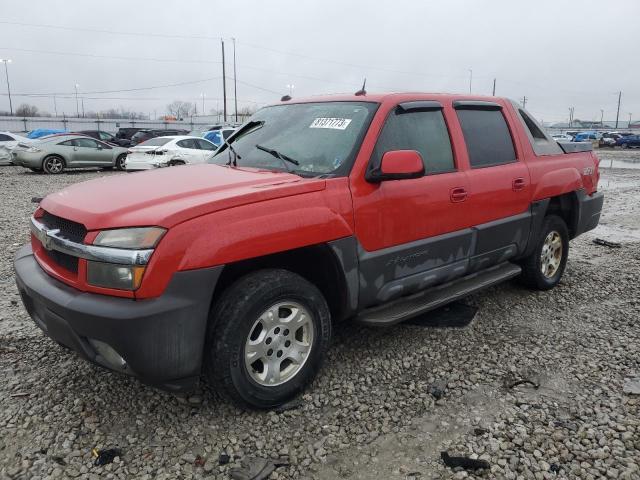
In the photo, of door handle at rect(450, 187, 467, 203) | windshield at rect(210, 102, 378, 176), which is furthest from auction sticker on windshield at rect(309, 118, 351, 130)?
door handle at rect(450, 187, 467, 203)

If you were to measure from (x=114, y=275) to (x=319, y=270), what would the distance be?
4.11 feet

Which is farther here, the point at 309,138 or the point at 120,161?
the point at 120,161

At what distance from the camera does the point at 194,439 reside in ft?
9.09

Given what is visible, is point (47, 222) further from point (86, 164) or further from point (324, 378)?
point (86, 164)

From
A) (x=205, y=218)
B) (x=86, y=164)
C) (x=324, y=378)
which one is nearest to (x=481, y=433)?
(x=324, y=378)

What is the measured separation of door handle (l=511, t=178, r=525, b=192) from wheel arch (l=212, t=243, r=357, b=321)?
1.98 m

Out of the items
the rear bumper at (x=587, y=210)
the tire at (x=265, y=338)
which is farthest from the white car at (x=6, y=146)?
the tire at (x=265, y=338)

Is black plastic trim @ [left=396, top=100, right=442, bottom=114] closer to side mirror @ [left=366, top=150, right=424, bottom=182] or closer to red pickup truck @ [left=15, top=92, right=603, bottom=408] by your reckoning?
red pickup truck @ [left=15, top=92, right=603, bottom=408]

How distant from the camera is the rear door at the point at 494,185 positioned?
4059 millimetres

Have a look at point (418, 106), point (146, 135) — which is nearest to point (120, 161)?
point (146, 135)

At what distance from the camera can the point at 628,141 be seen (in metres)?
45.7

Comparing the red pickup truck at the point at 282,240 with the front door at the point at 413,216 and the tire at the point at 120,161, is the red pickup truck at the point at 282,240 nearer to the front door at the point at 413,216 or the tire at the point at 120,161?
the front door at the point at 413,216

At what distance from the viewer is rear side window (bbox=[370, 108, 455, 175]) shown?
11.5ft

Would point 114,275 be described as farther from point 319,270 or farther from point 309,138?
point 309,138
